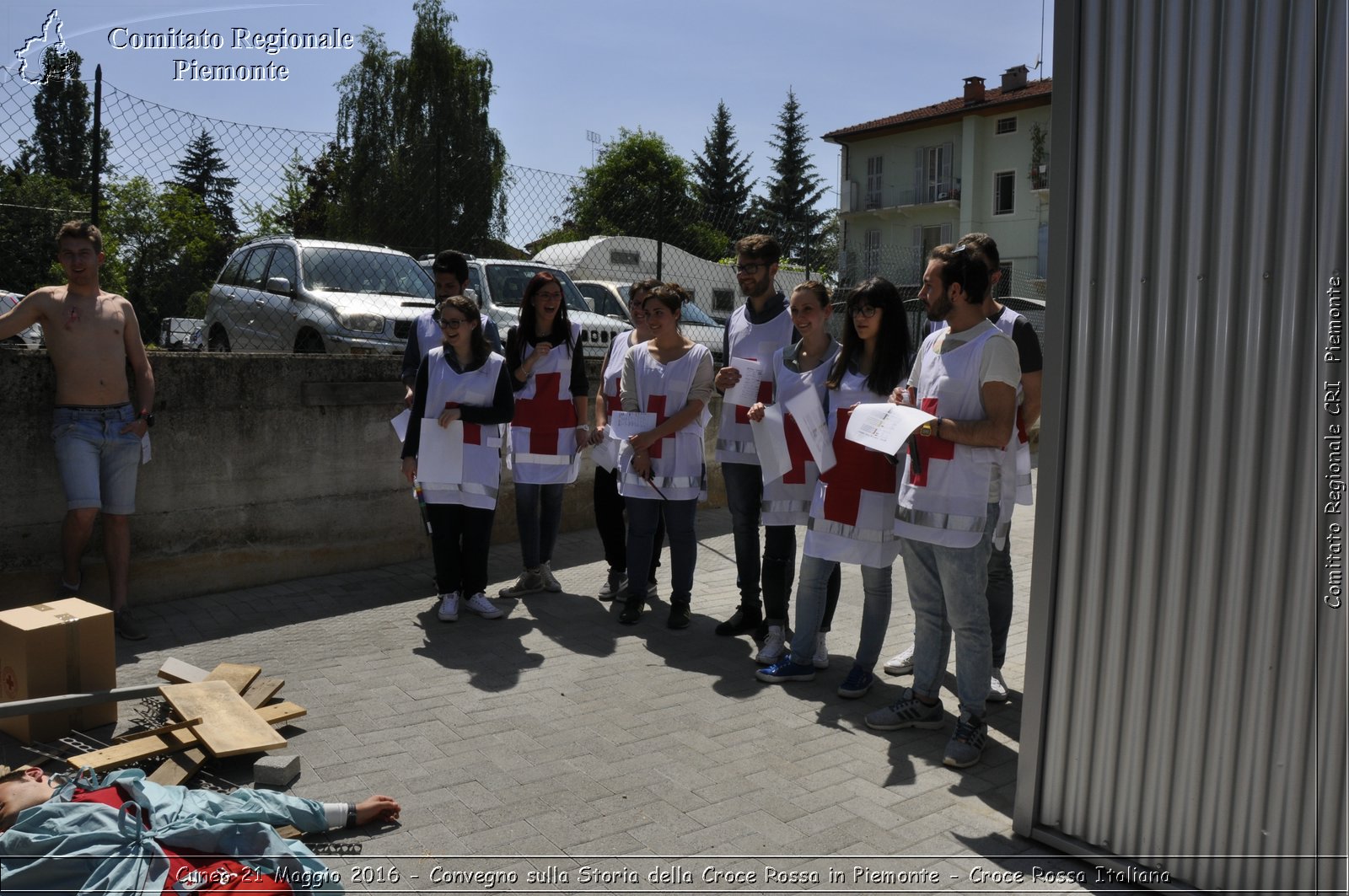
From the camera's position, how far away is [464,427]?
633cm

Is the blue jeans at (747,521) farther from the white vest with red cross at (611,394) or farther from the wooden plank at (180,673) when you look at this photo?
the wooden plank at (180,673)

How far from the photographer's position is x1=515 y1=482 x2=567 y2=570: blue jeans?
6.86 metres

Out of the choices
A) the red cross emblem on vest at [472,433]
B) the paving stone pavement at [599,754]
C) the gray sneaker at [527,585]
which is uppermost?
the red cross emblem on vest at [472,433]

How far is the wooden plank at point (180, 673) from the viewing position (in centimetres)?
495

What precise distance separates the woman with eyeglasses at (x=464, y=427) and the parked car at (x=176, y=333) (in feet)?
11.8

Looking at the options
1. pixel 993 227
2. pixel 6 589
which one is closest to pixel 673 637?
pixel 6 589

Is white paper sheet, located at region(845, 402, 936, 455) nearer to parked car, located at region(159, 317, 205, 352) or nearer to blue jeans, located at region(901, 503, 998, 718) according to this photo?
blue jeans, located at region(901, 503, 998, 718)

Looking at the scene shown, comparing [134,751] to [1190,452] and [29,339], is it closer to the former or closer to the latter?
[29,339]

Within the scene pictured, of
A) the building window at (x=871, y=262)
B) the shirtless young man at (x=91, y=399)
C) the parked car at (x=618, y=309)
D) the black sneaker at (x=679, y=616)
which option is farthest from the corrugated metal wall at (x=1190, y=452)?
→ the building window at (x=871, y=262)

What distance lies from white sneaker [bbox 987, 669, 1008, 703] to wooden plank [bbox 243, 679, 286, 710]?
11.0 ft

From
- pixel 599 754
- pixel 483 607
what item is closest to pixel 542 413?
pixel 483 607

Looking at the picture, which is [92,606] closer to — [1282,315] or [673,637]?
[673,637]

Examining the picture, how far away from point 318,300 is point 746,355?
5.48 meters

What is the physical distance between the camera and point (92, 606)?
4.90 m
